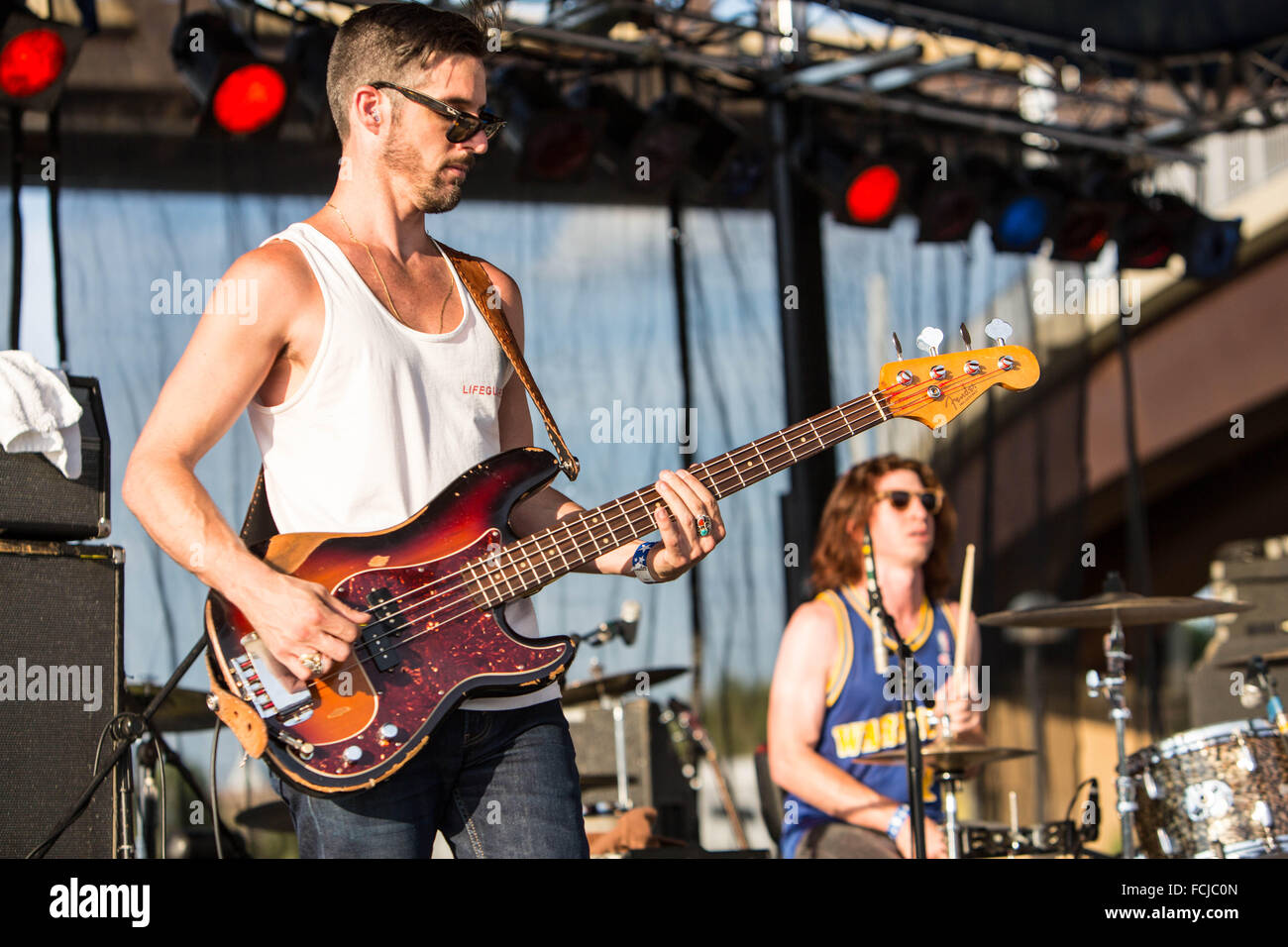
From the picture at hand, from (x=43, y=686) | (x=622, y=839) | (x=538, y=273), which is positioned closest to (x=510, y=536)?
(x=43, y=686)

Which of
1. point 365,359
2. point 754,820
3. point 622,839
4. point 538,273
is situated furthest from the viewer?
point 754,820

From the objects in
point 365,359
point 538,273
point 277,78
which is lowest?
point 365,359

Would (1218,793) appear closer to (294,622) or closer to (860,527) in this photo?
(860,527)

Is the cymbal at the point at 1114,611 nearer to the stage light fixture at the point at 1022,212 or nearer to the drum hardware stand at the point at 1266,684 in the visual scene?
Answer: the drum hardware stand at the point at 1266,684

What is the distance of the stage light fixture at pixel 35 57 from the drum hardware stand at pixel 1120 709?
422 centimetres

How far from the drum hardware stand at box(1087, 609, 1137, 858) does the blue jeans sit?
2788mm

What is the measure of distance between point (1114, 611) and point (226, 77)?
12.6ft

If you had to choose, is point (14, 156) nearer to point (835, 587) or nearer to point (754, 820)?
point (835, 587)

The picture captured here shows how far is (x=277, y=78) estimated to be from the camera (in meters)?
5.47

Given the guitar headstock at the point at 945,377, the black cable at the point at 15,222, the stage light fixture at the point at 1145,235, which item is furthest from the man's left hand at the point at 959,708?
the stage light fixture at the point at 1145,235

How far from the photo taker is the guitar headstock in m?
2.79

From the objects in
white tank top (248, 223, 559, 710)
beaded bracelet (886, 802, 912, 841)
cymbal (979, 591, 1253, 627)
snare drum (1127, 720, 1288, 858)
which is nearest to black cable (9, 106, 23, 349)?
white tank top (248, 223, 559, 710)

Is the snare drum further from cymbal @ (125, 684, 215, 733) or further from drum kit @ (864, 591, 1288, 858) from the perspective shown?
cymbal @ (125, 684, 215, 733)
